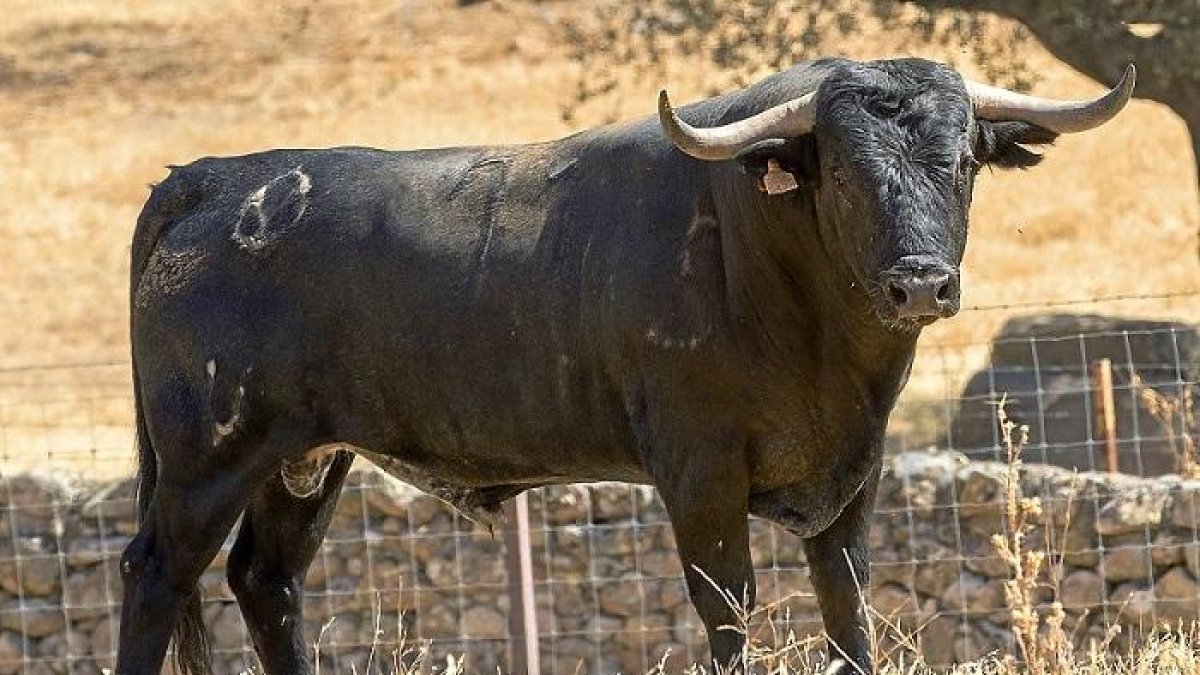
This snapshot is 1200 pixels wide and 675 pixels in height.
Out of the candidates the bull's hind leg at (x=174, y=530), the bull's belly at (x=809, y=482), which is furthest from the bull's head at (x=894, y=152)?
the bull's hind leg at (x=174, y=530)

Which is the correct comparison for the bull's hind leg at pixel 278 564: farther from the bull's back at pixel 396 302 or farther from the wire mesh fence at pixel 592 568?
the wire mesh fence at pixel 592 568

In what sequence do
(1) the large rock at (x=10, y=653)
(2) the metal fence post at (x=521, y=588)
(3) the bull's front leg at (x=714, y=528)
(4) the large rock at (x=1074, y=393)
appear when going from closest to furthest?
1. (3) the bull's front leg at (x=714, y=528)
2. (2) the metal fence post at (x=521, y=588)
3. (1) the large rock at (x=10, y=653)
4. (4) the large rock at (x=1074, y=393)

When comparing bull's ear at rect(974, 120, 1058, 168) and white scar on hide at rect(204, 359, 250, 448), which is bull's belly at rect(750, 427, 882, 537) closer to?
bull's ear at rect(974, 120, 1058, 168)

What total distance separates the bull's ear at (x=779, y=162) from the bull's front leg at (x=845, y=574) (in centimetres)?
107

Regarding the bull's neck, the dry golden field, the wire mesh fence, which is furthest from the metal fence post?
the dry golden field

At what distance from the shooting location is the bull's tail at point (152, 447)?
315 inches

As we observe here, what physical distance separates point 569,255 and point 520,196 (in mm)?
384

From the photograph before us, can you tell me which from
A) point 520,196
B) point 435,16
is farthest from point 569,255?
point 435,16

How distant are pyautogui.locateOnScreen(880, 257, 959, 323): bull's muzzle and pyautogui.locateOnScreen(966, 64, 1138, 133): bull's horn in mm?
826

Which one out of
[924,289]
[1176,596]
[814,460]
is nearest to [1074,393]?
[1176,596]

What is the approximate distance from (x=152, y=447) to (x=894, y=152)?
310 centimetres

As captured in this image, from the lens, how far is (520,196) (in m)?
7.38

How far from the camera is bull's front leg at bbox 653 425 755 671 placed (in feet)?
21.7

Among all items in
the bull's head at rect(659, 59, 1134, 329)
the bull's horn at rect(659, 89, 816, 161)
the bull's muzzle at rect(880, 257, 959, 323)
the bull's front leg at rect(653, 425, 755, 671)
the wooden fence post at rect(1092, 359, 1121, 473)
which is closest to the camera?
the bull's muzzle at rect(880, 257, 959, 323)
